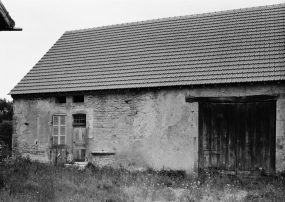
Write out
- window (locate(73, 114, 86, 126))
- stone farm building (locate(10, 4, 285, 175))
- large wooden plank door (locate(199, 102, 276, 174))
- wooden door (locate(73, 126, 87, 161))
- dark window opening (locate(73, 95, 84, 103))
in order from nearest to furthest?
large wooden plank door (locate(199, 102, 276, 174)), stone farm building (locate(10, 4, 285, 175)), wooden door (locate(73, 126, 87, 161)), window (locate(73, 114, 86, 126)), dark window opening (locate(73, 95, 84, 103))

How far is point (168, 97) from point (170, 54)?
2214 millimetres

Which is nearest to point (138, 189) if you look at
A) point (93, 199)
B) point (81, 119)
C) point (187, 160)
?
point (93, 199)

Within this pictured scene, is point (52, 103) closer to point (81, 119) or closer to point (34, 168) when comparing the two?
point (81, 119)

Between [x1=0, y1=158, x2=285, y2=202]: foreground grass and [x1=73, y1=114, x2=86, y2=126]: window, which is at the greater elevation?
[x1=73, y1=114, x2=86, y2=126]: window

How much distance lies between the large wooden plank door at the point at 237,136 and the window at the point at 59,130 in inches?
231

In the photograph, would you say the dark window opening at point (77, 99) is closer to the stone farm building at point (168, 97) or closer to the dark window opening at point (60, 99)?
the stone farm building at point (168, 97)

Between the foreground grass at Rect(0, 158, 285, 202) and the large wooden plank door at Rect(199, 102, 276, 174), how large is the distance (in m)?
0.78

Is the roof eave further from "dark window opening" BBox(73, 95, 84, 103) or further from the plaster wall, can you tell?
"dark window opening" BBox(73, 95, 84, 103)

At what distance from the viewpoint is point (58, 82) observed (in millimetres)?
17375

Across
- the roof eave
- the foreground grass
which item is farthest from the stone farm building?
the roof eave

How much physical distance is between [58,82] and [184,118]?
5939mm

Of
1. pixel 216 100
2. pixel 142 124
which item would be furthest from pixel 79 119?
pixel 216 100

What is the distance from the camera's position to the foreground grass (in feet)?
32.6

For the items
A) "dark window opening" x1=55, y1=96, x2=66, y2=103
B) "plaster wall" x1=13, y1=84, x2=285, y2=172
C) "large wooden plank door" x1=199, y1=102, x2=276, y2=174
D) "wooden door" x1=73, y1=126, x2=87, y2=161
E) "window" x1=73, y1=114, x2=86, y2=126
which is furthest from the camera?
"dark window opening" x1=55, y1=96, x2=66, y2=103
